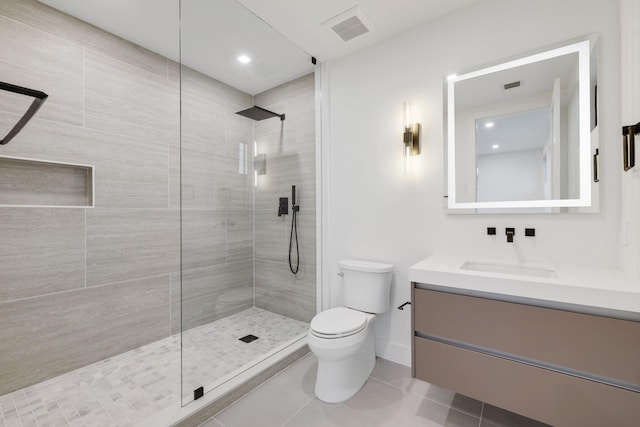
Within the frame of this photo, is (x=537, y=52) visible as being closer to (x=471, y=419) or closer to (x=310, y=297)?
(x=471, y=419)

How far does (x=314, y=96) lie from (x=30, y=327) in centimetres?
272

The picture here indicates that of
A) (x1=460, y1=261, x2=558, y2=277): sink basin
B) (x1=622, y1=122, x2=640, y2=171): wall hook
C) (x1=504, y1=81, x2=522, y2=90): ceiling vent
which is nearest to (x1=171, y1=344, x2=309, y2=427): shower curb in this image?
(x1=460, y1=261, x2=558, y2=277): sink basin

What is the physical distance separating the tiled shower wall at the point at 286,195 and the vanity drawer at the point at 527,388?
1252mm

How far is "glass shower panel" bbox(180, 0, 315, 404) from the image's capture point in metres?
1.77

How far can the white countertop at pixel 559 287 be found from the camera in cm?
111

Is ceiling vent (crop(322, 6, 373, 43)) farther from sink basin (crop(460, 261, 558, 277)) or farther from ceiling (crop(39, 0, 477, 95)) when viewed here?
sink basin (crop(460, 261, 558, 277))

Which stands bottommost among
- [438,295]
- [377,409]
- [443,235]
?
[377,409]

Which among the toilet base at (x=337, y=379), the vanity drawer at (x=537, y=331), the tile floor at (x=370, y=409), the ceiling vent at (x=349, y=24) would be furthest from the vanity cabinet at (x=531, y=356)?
the ceiling vent at (x=349, y=24)

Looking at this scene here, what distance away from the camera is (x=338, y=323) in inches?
73.1

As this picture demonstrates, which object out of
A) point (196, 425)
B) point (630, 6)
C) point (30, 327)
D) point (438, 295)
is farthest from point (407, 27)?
point (30, 327)

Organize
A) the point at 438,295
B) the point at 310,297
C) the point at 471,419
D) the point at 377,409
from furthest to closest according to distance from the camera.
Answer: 1. the point at 310,297
2. the point at 377,409
3. the point at 471,419
4. the point at 438,295

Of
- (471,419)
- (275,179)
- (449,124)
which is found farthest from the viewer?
(275,179)

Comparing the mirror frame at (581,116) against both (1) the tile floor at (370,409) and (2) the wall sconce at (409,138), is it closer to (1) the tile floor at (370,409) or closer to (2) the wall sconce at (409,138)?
(2) the wall sconce at (409,138)

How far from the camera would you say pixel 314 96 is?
2629mm
